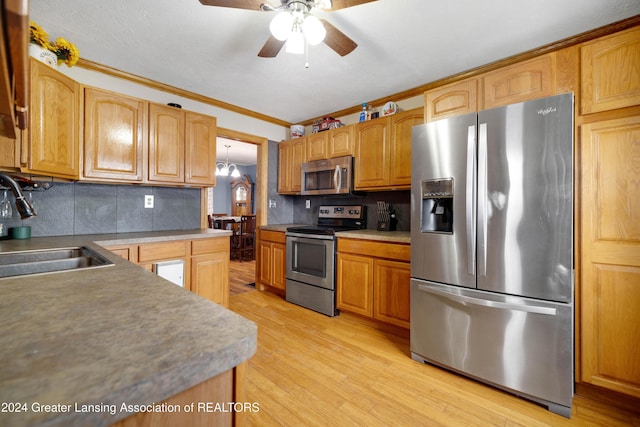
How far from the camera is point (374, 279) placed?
2.59 meters

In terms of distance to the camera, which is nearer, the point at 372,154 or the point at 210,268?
the point at 210,268

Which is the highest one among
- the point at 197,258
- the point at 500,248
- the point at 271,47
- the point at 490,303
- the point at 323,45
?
the point at 323,45

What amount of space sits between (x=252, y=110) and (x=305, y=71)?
4.22ft

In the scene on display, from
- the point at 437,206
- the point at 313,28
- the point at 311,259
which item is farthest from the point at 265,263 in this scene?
the point at 313,28

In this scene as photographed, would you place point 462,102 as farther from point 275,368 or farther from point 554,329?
point 275,368

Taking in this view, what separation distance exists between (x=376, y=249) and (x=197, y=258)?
1.69 meters

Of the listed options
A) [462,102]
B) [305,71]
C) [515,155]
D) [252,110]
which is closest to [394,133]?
[462,102]

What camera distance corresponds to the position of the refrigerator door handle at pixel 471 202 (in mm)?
1772

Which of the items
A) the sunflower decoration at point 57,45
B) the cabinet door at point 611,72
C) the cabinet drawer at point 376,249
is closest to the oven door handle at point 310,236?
the cabinet drawer at point 376,249

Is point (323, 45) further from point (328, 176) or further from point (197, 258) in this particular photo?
point (197, 258)

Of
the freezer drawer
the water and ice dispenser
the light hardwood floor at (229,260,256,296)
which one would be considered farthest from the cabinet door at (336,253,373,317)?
the light hardwood floor at (229,260,256,296)

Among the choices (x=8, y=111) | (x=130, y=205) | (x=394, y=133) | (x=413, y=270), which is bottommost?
(x=413, y=270)

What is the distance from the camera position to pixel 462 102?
2076 mm

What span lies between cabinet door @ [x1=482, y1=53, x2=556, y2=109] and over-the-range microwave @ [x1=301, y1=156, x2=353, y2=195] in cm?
146
